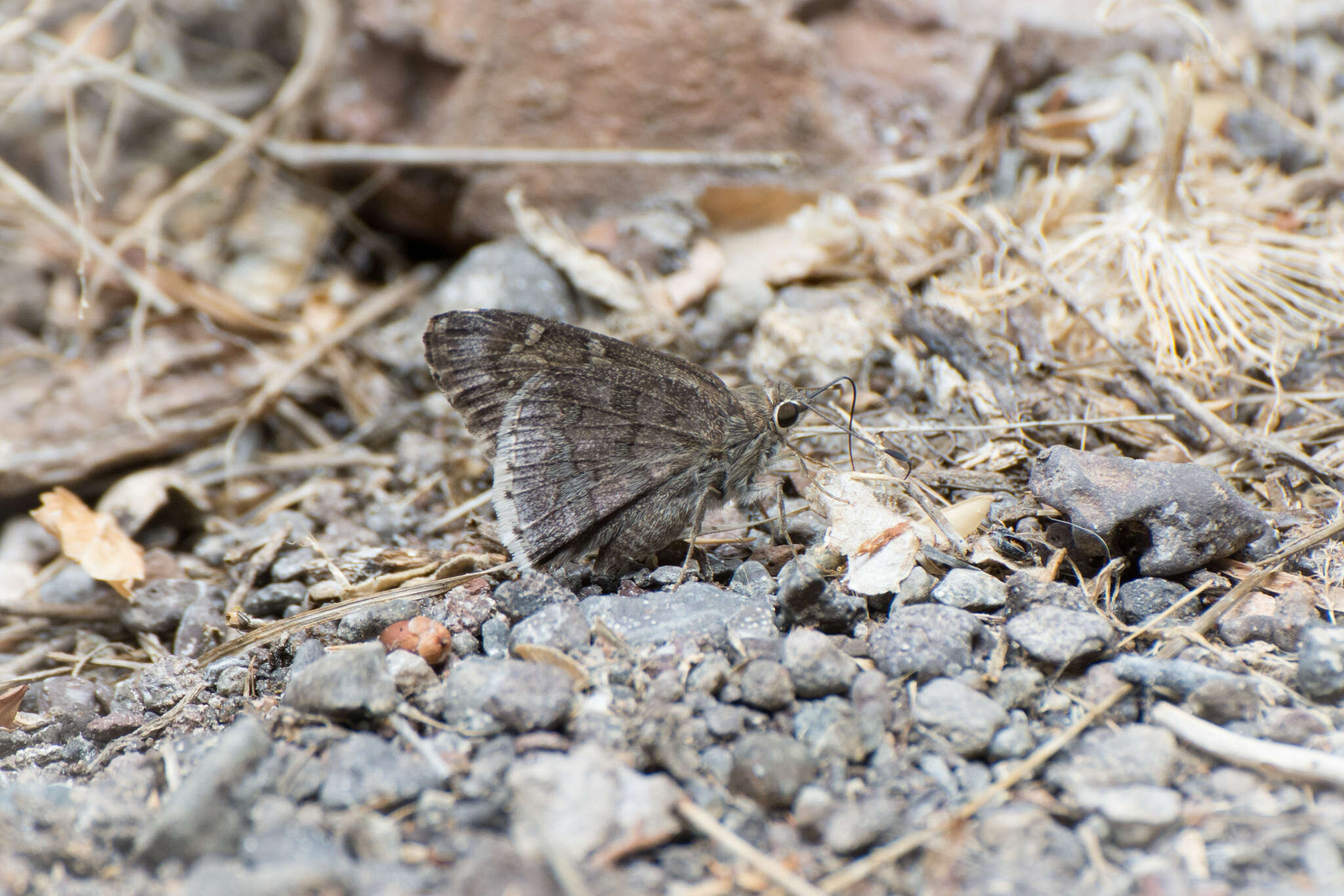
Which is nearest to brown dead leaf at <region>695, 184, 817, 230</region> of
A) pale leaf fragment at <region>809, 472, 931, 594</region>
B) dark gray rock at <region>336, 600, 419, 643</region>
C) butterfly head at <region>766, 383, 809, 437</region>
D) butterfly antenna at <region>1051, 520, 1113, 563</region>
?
butterfly head at <region>766, 383, 809, 437</region>

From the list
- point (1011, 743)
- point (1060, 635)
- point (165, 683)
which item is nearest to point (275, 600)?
point (165, 683)

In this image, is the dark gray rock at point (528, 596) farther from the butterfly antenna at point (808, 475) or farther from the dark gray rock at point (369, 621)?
the butterfly antenna at point (808, 475)

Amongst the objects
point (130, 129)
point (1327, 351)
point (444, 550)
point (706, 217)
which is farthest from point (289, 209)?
point (1327, 351)

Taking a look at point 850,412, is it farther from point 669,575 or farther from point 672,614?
point 672,614

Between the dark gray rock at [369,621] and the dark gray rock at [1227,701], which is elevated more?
the dark gray rock at [1227,701]

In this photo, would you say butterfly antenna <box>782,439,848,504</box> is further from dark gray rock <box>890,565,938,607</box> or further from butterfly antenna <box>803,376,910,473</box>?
dark gray rock <box>890,565,938,607</box>

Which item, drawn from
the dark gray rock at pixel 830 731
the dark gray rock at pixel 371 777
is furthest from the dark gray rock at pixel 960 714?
→ the dark gray rock at pixel 371 777
